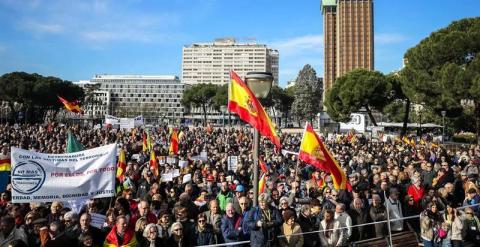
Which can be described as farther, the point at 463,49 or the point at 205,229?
the point at 463,49

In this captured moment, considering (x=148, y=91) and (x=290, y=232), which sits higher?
(x=148, y=91)

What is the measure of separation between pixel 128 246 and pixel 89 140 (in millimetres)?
19947

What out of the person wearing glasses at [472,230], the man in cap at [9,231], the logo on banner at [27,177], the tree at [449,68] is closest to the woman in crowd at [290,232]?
the person wearing glasses at [472,230]

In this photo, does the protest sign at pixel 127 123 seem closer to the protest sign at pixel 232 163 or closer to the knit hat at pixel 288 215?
the protest sign at pixel 232 163

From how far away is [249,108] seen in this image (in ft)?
22.4

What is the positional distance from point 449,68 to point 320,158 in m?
24.7

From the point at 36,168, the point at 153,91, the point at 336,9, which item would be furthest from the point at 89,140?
the point at 153,91

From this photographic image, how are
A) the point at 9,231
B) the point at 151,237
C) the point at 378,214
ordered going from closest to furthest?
the point at 151,237 < the point at 9,231 < the point at 378,214

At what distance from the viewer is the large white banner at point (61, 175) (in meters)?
6.21

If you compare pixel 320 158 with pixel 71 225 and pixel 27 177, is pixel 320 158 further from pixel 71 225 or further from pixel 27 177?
pixel 27 177

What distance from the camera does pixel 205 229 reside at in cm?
589

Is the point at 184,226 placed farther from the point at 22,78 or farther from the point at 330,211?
the point at 22,78

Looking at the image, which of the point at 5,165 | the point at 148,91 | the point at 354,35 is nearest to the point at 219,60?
the point at 148,91

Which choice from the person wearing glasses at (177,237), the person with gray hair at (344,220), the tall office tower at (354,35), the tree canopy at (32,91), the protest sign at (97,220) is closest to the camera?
the person wearing glasses at (177,237)
